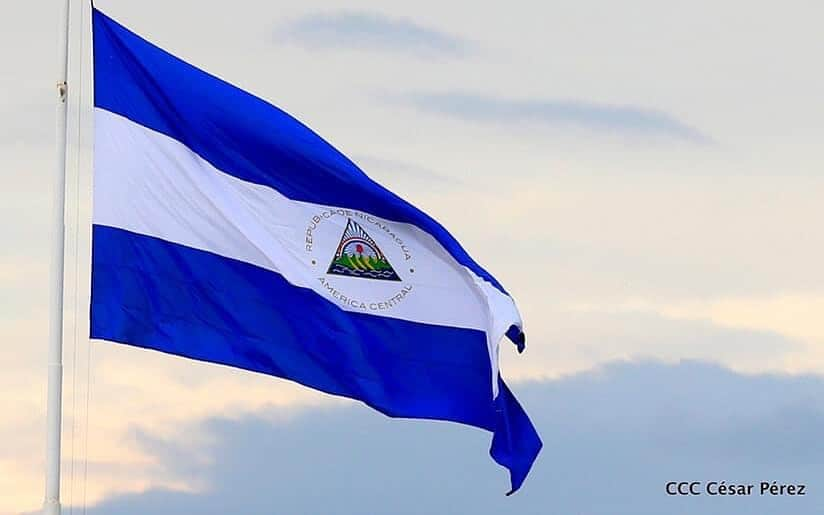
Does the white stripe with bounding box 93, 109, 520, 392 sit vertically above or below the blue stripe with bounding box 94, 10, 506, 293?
below

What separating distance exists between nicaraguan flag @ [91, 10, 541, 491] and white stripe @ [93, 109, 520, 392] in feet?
0.06

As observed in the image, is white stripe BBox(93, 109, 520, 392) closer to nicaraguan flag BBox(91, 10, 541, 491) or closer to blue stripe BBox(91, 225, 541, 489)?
nicaraguan flag BBox(91, 10, 541, 491)

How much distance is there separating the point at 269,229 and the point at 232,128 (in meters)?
1.44

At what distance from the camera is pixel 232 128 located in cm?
2369

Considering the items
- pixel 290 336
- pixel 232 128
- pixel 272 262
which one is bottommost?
pixel 290 336

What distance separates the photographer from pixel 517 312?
25.0 meters

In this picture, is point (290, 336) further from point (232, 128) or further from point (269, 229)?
point (232, 128)

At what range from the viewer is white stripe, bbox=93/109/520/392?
22.5 metres

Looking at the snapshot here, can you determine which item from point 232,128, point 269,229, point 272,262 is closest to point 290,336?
point 272,262

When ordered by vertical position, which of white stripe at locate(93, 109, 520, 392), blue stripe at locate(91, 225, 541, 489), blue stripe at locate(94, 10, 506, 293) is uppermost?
blue stripe at locate(94, 10, 506, 293)

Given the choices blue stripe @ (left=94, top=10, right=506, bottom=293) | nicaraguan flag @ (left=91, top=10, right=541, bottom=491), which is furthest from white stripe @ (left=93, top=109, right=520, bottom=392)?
blue stripe @ (left=94, top=10, right=506, bottom=293)

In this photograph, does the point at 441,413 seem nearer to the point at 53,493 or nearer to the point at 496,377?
the point at 496,377

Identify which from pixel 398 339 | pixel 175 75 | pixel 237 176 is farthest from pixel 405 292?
pixel 175 75

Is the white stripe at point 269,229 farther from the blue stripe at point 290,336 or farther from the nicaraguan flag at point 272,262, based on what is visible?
the blue stripe at point 290,336
